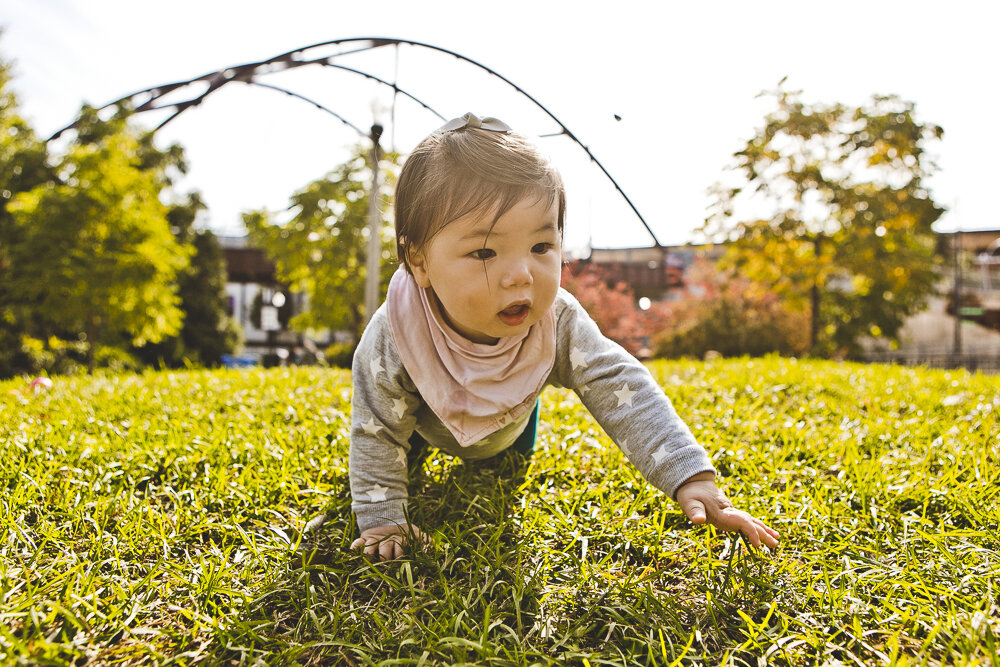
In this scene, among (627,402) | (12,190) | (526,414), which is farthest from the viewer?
(12,190)

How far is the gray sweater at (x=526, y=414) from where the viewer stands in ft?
4.95

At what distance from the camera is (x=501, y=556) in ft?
4.69

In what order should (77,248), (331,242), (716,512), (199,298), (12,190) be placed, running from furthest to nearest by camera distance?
(199,298), (331,242), (12,190), (77,248), (716,512)

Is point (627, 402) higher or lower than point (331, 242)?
lower

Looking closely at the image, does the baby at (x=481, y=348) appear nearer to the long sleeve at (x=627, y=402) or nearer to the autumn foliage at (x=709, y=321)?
the long sleeve at (x=627, y=402)

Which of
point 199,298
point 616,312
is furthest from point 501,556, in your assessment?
point 199,298

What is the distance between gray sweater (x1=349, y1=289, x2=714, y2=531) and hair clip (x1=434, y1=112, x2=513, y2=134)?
0.54 m

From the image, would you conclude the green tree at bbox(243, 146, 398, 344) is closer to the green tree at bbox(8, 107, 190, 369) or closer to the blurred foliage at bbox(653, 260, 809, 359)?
the green tree at bbox(8, 107, 190, 369)

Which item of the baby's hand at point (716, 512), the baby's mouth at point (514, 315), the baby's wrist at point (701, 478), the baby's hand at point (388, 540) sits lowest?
the baby's hand at point (388, 540)

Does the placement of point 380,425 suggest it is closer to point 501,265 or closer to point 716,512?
point 501,265

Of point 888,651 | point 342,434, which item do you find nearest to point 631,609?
point 888,651

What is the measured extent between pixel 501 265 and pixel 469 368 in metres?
0.37

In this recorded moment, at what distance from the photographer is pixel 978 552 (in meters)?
1.40

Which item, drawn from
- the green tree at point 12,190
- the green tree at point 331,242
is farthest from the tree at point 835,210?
the green tree at point 12,190
